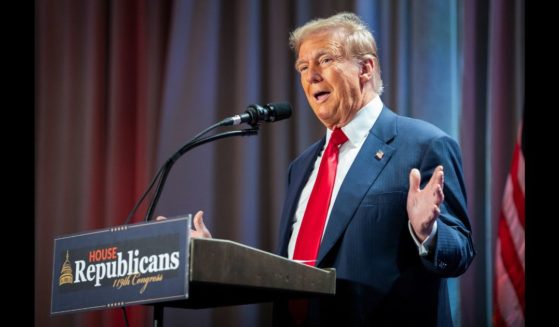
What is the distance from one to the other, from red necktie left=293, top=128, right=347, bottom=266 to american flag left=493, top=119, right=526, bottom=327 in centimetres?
92

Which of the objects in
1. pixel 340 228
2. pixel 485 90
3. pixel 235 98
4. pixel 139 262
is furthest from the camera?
pixel 235 98

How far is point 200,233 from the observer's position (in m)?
2.56

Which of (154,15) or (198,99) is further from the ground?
(154,15)

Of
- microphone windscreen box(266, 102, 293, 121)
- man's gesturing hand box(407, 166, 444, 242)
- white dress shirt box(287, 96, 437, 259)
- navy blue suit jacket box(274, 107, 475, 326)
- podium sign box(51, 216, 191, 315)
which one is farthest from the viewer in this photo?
white dress shirt box(287, 96, 437, 259)

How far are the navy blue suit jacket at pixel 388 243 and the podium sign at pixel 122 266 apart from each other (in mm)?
680

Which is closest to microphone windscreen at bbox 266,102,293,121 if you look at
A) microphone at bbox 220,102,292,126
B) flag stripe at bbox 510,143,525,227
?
microphone at bbox 220,102,292,126

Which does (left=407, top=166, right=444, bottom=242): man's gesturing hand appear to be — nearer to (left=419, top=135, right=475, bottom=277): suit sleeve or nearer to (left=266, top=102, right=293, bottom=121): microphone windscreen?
(left=419, top=135, right=475, bottom=277): suit sleeve

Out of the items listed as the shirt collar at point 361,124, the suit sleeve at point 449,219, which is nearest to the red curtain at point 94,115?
the shirt collar at point 361,124

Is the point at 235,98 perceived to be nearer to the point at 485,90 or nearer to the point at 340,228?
the point at 485,90

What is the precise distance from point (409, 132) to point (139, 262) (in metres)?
1.04

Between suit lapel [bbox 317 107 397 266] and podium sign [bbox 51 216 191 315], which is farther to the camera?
suit lapel [bbox 317 107 397 266]

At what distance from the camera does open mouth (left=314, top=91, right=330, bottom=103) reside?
2.81 m
